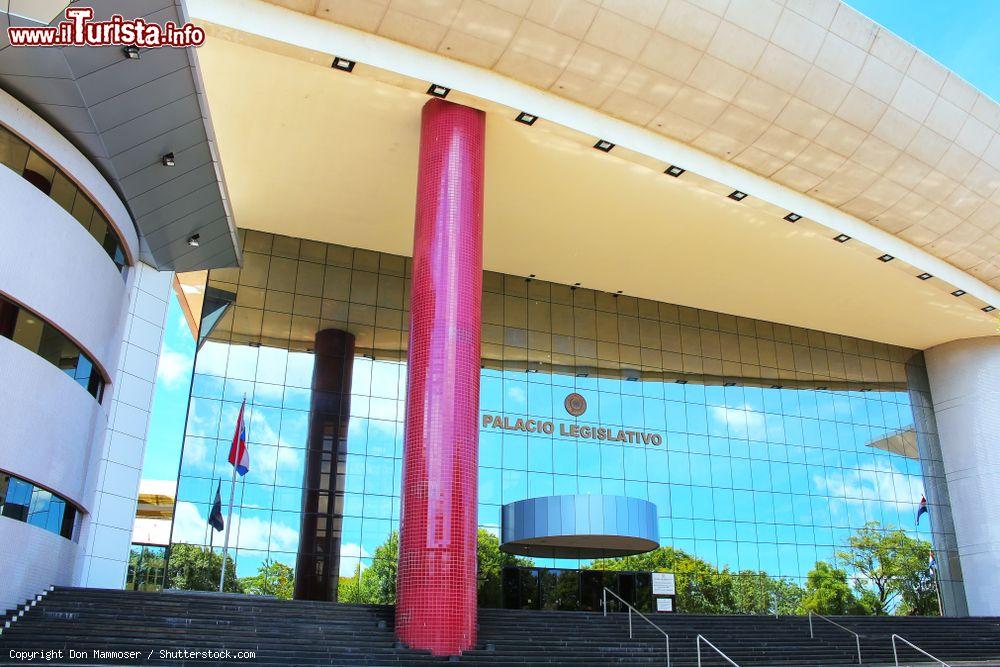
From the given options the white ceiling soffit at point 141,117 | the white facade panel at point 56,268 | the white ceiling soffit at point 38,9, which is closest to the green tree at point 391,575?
the white facade panel at point 56,268

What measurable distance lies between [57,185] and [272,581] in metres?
11.8

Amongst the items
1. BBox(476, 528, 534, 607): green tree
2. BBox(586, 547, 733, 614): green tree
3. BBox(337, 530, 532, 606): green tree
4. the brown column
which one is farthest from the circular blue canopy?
the brown column

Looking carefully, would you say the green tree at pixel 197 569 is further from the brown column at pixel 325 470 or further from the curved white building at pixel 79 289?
the curved white building at pixel 79 289

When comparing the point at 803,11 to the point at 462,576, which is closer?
the point at 462,576

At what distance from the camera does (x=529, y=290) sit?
1191 inches

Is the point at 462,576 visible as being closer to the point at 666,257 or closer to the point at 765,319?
the point at 666,257

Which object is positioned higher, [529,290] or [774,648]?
[529,290]

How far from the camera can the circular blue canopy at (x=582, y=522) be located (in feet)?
71.7

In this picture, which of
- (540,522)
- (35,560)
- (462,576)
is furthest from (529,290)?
(35,560)

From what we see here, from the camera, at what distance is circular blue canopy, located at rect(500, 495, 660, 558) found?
2184 cm

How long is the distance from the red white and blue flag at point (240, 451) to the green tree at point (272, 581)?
8.59 feet

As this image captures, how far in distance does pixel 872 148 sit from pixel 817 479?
14.1 m

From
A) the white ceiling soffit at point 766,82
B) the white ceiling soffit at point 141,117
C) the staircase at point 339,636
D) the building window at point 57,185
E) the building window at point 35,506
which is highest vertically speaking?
the white ceiling soffit at point 766,82

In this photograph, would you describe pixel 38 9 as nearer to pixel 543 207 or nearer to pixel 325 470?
pixel 543 207
